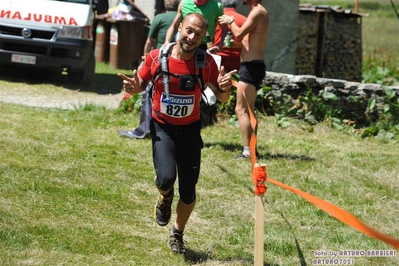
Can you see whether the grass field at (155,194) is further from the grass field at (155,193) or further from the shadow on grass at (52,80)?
the shadow on grass at (52,80)

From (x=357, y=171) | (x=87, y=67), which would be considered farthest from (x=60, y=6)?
(x=357, y=171)

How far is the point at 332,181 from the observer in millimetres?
7969

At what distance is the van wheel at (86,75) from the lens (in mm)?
13141

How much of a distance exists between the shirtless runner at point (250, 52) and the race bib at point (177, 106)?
10.0 feet

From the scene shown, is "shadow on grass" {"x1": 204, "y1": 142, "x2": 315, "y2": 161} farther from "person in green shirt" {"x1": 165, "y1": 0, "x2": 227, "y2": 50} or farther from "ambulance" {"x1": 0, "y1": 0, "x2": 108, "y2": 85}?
"ambulance" {"x1": 0, "y1": 0, "x2": 108, "y2": 85}

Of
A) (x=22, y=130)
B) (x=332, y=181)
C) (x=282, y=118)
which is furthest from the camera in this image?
(x=282, y=118)

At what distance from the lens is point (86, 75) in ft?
43.2

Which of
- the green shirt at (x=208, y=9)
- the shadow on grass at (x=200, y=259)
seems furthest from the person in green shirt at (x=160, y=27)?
the shadow on grass at (x=200, y=259)

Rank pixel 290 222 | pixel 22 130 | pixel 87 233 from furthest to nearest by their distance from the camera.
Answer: pixel 22 130 < pixel 290 222 < pixel 87 233

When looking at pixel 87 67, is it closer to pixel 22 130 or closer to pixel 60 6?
pixel 60 6

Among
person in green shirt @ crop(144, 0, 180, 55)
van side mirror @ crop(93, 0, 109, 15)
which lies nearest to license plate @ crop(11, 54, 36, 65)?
van side mirror @ crop(93, 0, 109, 15)

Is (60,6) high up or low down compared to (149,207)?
up

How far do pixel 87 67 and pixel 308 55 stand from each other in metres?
4.34

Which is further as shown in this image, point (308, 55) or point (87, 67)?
point (308, 55)
